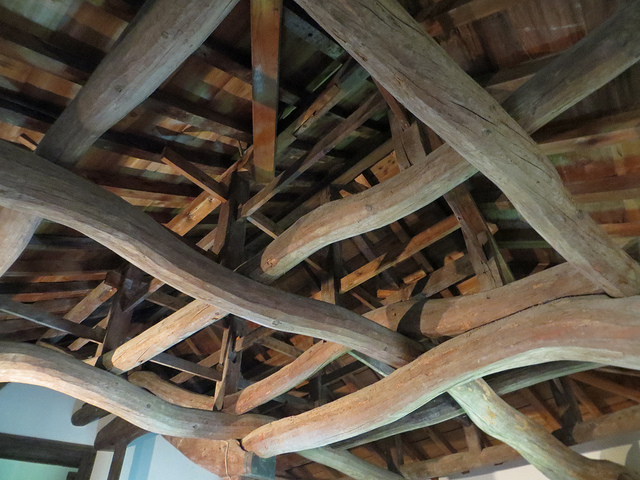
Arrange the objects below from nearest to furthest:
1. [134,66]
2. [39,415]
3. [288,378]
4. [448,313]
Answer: [134,66], [448,313], [288,378], [39,415]

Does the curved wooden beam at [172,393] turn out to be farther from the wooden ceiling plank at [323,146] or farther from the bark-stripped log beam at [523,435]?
the bark-stripped log beam at [523,435]

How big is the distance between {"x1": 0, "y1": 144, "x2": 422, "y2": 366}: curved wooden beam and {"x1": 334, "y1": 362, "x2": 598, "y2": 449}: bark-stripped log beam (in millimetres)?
638

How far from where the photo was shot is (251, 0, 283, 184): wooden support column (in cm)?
195

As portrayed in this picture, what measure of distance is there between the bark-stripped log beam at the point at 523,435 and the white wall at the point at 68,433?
10.9 feet

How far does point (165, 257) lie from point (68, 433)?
380 centimetres

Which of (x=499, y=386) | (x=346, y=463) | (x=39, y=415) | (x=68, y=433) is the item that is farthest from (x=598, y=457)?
(x=39, y=415)

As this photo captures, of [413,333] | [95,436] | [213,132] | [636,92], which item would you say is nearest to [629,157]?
[636,92]

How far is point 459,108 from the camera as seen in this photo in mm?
1281

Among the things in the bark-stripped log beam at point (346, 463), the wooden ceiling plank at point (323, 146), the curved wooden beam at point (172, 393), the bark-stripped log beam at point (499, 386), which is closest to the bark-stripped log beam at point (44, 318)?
the curved wooden beam at point (172, 393)

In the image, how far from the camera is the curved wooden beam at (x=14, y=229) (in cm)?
173

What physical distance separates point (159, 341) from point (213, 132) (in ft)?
3.97

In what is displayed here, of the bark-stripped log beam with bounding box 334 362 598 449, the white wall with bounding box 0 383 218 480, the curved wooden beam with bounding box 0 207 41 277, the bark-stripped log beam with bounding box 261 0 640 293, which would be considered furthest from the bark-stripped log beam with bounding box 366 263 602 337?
the white wall with bounding box 0 383 218 480

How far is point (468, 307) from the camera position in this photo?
2359 millimetres

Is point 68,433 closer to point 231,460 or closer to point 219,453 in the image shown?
point 219,453
